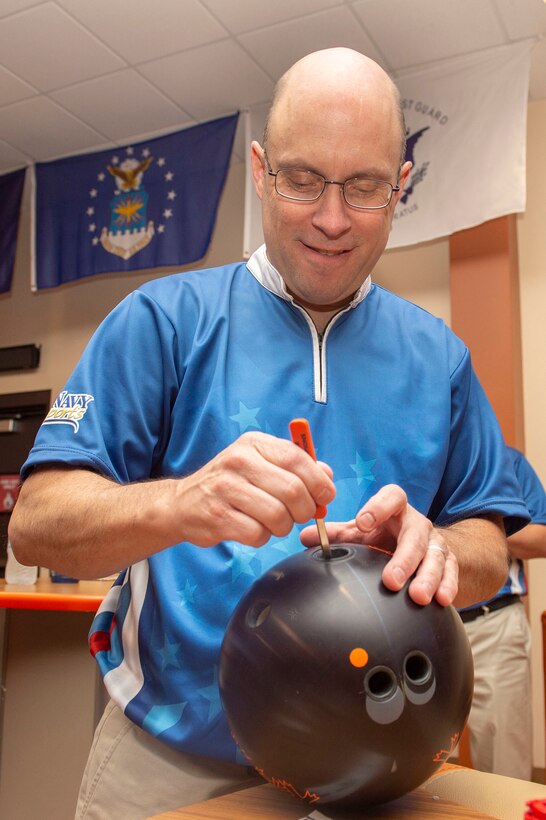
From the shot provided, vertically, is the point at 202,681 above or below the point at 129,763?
above

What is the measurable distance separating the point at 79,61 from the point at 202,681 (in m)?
4.63

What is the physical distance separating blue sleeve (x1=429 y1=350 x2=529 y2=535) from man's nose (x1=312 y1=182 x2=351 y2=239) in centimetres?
35

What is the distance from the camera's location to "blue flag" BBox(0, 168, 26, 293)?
637 centimetres

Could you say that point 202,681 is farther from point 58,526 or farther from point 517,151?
point 517,151

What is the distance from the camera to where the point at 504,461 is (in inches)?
57.1

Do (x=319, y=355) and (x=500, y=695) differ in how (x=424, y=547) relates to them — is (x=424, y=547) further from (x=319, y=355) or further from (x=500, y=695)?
(x=500, y=695)

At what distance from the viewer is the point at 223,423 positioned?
131 centimetres

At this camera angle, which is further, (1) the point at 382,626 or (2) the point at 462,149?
(2) the point at 462,149

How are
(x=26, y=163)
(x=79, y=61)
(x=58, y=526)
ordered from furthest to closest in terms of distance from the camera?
(x=26, y=163) → (x=79, y=61) → (x=58, y=526)

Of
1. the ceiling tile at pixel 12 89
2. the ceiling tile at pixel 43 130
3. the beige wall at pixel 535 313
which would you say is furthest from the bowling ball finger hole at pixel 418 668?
the ceiling tile at pixel 43 130

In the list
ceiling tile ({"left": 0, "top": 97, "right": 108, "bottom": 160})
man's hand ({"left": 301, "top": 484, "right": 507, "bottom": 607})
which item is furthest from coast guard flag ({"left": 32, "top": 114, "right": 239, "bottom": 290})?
man's hand ({"left": 301, "top": 484, "right": 507, "bottom": 607})

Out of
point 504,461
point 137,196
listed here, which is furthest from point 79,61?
point 504,461

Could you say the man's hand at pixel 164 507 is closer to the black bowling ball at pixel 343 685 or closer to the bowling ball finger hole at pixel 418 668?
the black bowling ball at pixel 343 685

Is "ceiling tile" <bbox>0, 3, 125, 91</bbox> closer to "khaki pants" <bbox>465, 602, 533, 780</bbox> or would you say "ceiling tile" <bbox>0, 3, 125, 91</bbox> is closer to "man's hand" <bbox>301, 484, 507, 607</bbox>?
"khaki pants" <bbox>465, 602, 533, 780</bbox>
